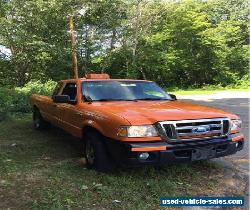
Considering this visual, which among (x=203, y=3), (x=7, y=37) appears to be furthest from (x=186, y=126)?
(x=203, y=3)

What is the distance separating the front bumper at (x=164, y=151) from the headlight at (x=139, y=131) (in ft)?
0.41

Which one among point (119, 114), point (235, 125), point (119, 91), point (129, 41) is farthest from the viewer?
point (129, 41)

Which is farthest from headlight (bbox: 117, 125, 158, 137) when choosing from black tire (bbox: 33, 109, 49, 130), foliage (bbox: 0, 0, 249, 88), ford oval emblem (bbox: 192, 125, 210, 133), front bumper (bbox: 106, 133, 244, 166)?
foliage (bbox: 0, 0, 249, 88)

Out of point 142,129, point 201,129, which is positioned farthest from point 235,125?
point 142,129

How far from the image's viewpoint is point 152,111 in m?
5.69

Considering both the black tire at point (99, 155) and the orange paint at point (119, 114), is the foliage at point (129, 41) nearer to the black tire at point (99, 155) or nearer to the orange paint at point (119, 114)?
the orange paint at point (119, 114)

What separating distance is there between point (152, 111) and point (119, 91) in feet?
4.85

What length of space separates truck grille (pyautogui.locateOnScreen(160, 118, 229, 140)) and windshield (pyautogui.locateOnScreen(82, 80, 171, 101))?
66.4 inches

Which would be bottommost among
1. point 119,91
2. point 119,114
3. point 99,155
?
point 99,155

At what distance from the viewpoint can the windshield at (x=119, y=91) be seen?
6.85 meters

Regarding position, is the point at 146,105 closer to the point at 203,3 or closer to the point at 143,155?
the point at 143,155

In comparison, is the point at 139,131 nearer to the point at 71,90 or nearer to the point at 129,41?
the point at 71,90

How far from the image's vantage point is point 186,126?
5.36 meters

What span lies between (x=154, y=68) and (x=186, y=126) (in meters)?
30.7
